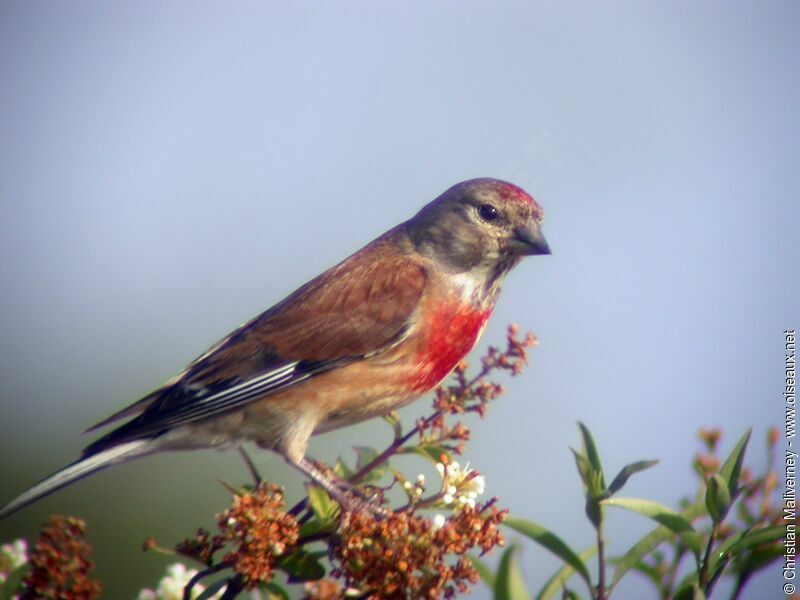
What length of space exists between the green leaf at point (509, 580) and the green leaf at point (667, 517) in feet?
0.74

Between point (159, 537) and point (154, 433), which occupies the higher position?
point (154, 433)

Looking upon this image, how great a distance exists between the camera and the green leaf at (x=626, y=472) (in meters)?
1.97

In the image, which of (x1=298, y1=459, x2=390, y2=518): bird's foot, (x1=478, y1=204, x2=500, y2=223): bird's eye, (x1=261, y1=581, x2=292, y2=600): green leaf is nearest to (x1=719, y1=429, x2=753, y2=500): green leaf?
(x1=298, y1=459, x2=390, y2=518): bird's foot

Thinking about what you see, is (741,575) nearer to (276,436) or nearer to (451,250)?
(276,436)

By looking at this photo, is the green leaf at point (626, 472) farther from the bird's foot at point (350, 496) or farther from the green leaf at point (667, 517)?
the bird's foot at point (350, 496)

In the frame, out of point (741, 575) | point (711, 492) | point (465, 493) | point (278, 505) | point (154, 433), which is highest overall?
point (154, 433)

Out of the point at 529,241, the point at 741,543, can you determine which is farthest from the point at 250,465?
the point at 741,543

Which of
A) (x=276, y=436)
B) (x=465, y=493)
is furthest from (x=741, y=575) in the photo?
(x=276, y=436)

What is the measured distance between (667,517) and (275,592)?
84 cm

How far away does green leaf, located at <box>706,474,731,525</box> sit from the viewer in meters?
2.01

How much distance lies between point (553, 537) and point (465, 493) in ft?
0.89

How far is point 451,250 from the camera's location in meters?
3.79

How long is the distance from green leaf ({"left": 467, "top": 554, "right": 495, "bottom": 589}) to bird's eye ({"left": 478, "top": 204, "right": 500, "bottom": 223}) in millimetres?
1599

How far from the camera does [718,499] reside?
2018 mm
